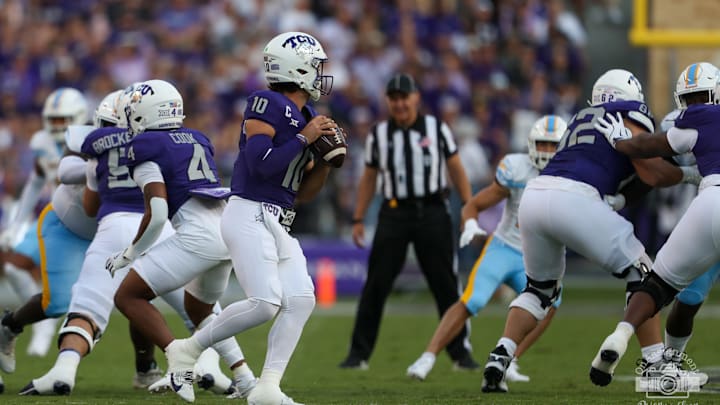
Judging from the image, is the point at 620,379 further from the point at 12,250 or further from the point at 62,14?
the point at 62,14

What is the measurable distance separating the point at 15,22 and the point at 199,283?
12.0 m

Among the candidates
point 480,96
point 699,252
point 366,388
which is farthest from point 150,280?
point 480,96

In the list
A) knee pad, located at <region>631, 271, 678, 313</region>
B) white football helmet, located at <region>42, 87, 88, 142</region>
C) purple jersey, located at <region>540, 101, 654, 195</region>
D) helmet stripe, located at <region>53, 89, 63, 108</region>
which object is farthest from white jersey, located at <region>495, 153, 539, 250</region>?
helmet stripe, located at <region>53, 89, 63, 108</region>

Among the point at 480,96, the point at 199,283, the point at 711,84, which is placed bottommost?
the point at 480,96

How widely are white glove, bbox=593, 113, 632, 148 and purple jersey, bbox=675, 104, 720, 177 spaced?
0.97ft

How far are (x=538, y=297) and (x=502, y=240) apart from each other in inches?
52.8

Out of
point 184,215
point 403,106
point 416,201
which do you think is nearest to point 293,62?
point 184,215

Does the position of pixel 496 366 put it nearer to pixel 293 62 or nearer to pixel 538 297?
pixel 538 297

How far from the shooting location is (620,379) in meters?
7.77

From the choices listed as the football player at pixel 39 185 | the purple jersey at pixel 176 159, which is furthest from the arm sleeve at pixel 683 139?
the football player at pixel 39 185

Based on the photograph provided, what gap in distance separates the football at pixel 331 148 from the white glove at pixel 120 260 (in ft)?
3.76

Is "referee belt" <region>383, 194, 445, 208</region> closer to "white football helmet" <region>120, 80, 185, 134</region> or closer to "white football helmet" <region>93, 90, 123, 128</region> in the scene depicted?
"white football helmet" <region>93, 90, 123, 128</region>

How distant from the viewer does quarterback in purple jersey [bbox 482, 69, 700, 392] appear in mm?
6523

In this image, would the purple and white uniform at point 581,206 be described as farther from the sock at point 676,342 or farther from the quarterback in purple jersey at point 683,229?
the sock at point 676,342
